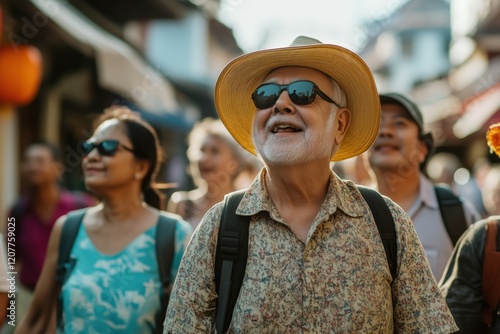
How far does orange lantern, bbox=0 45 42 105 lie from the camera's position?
8.26 m

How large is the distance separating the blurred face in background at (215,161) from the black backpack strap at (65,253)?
6.89 ft

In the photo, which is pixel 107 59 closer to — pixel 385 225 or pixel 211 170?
pixel 211 170

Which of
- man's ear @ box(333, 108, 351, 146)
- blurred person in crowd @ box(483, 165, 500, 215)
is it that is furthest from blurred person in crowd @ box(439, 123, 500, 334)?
blurred person in crowd @ box(483, 165, 500, 215)

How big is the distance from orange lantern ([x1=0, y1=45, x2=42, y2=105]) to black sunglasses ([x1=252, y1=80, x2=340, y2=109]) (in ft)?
18.5

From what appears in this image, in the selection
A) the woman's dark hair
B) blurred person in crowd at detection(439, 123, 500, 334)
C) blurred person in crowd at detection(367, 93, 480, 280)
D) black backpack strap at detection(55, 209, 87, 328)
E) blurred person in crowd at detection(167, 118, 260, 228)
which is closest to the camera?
blurred person in crowd at detection(439, 123, 500, 334)

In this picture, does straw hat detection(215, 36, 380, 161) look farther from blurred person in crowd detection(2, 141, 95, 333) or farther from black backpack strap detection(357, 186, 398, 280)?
blurred person in crowd detection(2, 141, 95, 333)

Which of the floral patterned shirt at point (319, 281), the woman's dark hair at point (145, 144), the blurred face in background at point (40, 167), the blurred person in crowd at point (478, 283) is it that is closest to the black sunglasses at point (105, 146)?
the woman's dark hair at point (145, 144)

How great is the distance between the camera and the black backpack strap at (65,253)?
4.20 meters

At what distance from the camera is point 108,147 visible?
15.0ft

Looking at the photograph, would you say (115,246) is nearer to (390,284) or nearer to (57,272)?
(57,272)

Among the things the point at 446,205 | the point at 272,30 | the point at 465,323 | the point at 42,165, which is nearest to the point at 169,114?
the point at 42,165

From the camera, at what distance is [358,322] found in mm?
2949

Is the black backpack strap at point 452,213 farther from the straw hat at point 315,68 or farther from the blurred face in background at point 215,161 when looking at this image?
the blurred face in background at point 215,161

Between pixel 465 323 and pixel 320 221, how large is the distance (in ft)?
3.11
